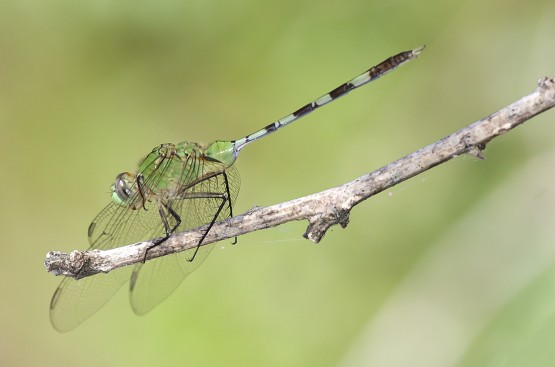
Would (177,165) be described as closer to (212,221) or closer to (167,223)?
(167,223)

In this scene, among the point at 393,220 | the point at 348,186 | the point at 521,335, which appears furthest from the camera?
the point at 393,220

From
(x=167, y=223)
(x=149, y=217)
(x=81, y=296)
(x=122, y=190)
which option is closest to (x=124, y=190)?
(x=122, y=190)

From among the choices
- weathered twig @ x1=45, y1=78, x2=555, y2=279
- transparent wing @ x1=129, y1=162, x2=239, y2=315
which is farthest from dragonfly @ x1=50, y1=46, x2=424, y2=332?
weathered twig @ x1=45, y1=78, x2=555, y2=279

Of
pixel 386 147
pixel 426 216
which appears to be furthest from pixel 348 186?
pixel 386 147

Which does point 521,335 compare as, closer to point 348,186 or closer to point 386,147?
point 348,186

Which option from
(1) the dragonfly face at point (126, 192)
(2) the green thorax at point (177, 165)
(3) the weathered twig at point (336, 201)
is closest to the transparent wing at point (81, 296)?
(1) the dragonfly face at point (126, 192)

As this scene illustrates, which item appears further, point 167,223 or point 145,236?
point 145,236
